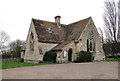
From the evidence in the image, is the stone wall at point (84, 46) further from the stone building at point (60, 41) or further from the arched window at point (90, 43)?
the arched window at point (90, 43)

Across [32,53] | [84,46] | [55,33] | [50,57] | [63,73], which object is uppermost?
[55,33]

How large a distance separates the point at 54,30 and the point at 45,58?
8267 millimetres

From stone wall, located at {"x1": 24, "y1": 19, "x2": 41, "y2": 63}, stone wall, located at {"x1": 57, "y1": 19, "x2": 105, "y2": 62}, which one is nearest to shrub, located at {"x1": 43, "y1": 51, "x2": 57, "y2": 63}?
stone wall, located at {"x1": 57, "y1": 19, "x2": 105, "y2": 62}

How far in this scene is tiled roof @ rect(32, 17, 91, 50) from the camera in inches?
1020

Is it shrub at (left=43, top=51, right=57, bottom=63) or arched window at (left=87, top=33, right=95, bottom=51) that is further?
arched window at (left=87, top=33, right=95, bottom=51)

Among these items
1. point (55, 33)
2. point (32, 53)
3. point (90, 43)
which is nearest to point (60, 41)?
point (55, 33)

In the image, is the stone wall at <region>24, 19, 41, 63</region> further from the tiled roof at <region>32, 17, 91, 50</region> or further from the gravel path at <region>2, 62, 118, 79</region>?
the gravel path at <region>2, 62, 118, 79</region>

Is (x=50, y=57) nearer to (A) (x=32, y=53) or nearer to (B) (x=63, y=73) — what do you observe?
(A) (x=32, y=53)

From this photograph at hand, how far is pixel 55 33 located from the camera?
94.3 feet

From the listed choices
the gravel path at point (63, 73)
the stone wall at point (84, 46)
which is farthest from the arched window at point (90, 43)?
the gravel path at point (63, 73)

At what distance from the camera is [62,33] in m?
30.1

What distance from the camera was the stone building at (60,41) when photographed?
24.2 meters

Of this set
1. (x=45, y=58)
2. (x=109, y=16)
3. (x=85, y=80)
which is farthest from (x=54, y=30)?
(x=85, y=80)

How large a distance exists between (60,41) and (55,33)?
2568 mm
